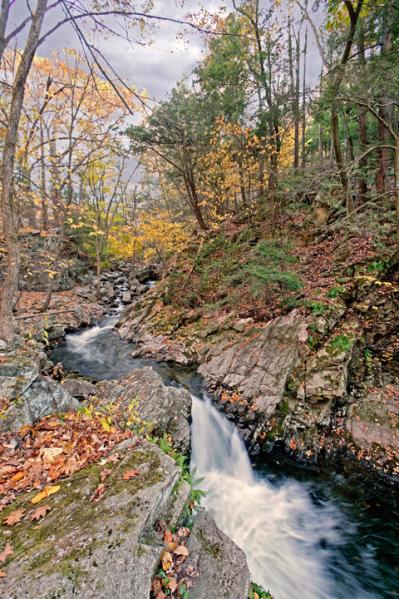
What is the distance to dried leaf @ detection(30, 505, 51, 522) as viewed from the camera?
2174 mm

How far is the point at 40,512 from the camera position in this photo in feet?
7.22

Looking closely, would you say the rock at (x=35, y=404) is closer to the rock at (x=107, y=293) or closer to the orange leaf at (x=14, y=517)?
the orange leaf at (x=14, y=517)

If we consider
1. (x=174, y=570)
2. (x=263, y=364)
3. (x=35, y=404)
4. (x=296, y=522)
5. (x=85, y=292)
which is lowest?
(x=296, y=522)

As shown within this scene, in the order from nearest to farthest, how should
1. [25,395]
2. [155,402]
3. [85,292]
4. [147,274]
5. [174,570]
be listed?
[174,570] < [25,395] < [155,402] < [85,292] < [147,274]

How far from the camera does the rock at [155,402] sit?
4699mm

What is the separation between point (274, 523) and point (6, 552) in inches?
163

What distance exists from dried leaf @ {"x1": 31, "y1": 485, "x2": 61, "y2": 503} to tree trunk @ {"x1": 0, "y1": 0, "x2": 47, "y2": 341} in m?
3.01

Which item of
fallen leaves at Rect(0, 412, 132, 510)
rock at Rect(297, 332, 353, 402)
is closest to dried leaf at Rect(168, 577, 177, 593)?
fallen leaves at Rect(0, 412, 132, 510)

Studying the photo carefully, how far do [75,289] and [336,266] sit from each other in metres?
16.4

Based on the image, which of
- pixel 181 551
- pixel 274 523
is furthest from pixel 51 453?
pixel 274 523

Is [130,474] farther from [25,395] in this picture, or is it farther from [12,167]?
[12,167]

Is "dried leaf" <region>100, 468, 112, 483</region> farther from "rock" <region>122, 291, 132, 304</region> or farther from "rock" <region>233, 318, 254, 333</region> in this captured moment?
"rock" <region>122, 291, 132, 304</region>

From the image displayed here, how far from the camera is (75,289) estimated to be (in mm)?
18438

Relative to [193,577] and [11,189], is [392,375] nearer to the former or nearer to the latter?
[193,577]
